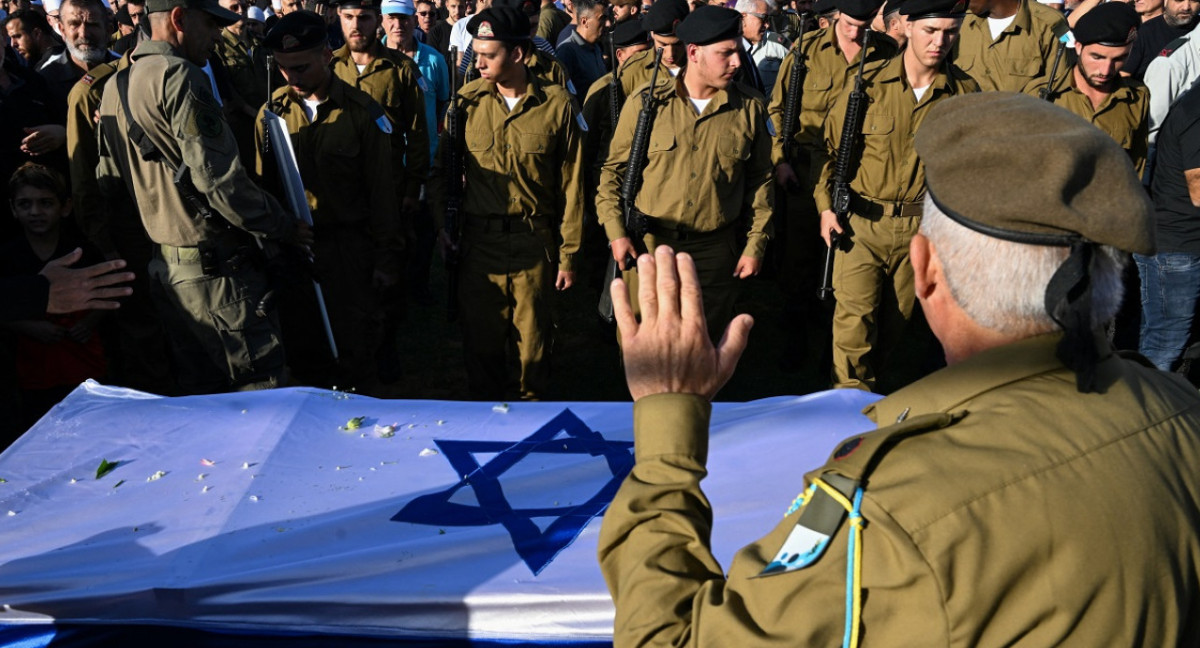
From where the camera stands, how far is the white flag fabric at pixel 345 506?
220 cm

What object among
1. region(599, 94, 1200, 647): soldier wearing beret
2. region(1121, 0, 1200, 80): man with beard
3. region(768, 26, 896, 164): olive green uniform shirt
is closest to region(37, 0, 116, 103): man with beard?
region(768, 26, 896, 164): olive green uniform shirt

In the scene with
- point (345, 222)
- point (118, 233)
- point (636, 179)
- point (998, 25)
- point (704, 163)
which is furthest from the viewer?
point (998, 25)

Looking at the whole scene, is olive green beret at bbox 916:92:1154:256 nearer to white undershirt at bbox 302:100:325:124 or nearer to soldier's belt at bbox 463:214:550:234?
soldier's belt at bbox 463:214:550:234

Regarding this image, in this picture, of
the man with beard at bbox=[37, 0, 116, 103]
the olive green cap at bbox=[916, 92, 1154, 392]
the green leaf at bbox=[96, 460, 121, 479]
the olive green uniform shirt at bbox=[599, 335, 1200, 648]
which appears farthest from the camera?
the man with beard at bbox=[37, 0, 116, 103]

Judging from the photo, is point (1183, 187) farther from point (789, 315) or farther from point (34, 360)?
point (34, 360)

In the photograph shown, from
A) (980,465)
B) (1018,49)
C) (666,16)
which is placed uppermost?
(666,16)

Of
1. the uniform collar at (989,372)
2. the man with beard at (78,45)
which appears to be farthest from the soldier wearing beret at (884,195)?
the man with beard at (78,45)

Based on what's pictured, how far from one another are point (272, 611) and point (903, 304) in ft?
11.2

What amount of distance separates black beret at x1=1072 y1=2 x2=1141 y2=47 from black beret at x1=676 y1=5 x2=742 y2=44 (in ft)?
5.72

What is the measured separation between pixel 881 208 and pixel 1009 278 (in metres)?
3.54

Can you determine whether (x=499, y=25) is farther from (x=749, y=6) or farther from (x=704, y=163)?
(x=749, y=6)

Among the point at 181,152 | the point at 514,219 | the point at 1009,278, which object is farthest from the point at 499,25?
the point at 1009,278

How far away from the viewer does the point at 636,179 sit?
4715mm

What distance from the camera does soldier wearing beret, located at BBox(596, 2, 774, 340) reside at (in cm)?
461
